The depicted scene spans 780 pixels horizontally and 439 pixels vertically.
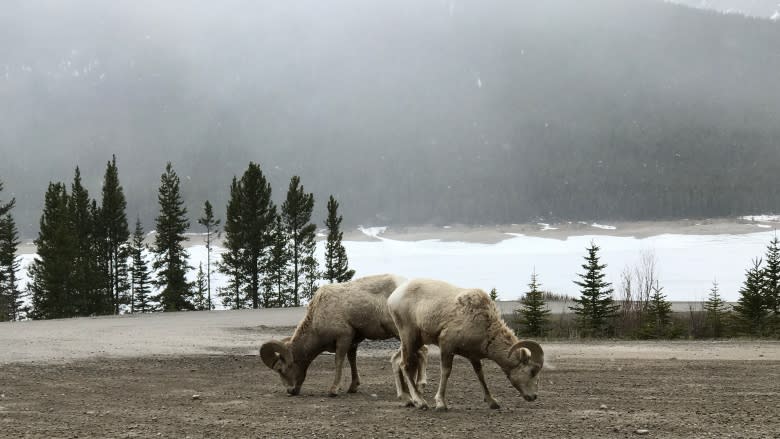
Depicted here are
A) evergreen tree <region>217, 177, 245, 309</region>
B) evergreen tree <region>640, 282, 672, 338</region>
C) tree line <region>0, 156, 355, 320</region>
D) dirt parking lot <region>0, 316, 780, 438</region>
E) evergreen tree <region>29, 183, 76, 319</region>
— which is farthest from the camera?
evergreen tree <region>217, 177, 245, 309</region>

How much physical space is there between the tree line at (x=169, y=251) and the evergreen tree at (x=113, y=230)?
0.11 metres

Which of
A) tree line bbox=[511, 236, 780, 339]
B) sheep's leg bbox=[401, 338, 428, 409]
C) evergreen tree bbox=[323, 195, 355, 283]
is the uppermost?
evergreen tree bbox=[323, 195, 355, 283]

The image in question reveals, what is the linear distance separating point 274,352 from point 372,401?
2.38m

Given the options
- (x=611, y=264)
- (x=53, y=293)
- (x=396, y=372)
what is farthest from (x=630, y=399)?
(x=611, y=264)

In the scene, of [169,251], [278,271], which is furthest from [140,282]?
[278,271]

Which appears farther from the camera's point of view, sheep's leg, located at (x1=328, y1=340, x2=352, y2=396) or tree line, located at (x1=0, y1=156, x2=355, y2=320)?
tree line, located at (x1=0, y1=156, x2=355, y2=320)

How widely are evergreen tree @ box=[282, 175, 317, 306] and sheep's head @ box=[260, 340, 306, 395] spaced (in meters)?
67.6

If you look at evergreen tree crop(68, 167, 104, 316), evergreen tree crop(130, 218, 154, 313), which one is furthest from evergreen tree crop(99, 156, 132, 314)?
evergreen tree crop(130, 218, 154, 313)

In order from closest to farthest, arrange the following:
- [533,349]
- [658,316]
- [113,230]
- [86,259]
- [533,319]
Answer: [533,349]
[533,319]
[658,316]
[86,259]
[113,230]

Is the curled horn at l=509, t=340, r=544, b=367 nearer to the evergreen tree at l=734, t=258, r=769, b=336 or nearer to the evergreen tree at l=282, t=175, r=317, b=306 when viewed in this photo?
the evergreen tree at l=734, t=258, r=769, b=336

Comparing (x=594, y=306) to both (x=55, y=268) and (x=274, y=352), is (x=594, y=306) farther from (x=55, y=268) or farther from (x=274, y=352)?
(x=55, y=268)

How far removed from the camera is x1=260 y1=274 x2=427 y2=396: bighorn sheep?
46.3 ft

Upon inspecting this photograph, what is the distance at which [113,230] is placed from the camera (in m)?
83.1

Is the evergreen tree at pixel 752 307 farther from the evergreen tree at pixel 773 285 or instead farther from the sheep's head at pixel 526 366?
the sheep's head at pixel 526 366
